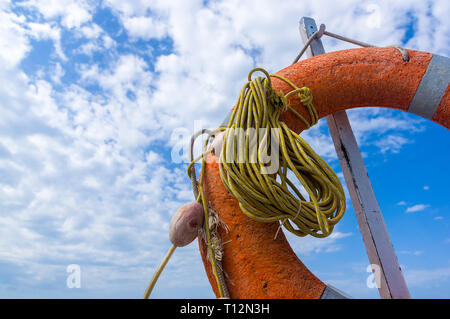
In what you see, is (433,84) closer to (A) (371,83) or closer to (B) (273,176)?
(A) (371,83)

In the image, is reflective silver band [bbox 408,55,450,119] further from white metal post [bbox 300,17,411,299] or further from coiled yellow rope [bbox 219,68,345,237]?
coiled yellow rope [bbox 219,68,345,237]

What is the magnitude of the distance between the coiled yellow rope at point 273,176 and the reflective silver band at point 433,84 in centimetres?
76

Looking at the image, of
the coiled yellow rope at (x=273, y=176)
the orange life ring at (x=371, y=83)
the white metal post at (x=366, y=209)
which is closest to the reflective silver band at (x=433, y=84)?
the orange life ring at (x=371, y=83)

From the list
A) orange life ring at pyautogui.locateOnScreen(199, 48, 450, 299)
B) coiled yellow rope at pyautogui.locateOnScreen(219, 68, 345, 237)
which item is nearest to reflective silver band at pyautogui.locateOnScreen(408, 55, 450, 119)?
orange life ring at pyautogui.locateOnScreen(199, 48, 450, 299)

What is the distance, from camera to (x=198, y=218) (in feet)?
4.05

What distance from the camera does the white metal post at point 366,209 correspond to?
1.62 m

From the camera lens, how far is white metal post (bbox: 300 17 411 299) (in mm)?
1625

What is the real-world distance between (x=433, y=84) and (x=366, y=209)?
68cm

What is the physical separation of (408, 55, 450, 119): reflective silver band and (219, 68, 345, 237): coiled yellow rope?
0.76 m

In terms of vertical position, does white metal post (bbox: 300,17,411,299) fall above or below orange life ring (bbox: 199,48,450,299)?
below

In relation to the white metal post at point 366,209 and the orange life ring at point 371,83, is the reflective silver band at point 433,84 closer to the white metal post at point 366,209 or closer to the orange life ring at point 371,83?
the orange life ring at point 371,83

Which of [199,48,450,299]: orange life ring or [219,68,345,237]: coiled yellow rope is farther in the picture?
[199,48,450,299]: orange life ring
